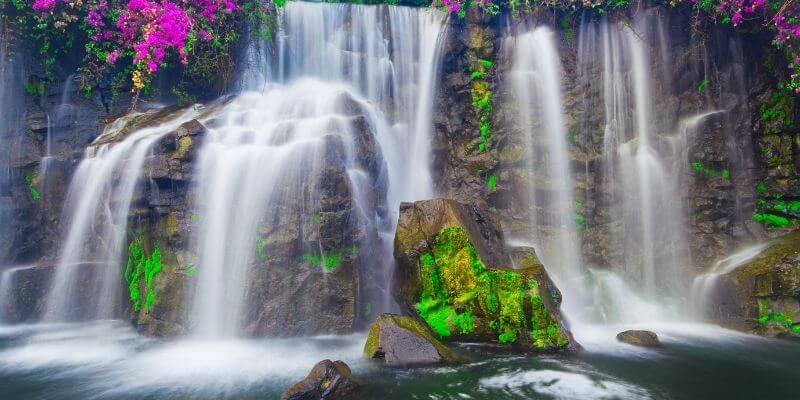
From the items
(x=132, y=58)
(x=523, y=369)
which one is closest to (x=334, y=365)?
(x=523, y=369)

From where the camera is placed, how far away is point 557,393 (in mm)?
5586

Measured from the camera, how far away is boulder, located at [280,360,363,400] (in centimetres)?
521

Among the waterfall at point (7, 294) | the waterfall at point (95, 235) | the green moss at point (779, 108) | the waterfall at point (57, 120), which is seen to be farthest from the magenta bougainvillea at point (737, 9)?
the waterfall at point (7, 294)

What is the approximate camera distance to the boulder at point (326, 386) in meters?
5.21

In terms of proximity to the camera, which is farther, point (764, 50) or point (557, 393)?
point (764, 50)

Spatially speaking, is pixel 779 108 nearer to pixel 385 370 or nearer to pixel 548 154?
pixel 548 154

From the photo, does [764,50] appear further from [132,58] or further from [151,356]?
[132,58]

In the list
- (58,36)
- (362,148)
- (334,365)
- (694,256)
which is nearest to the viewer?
(334,365)

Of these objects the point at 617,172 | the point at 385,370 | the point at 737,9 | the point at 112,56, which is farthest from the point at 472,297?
the point at 112,56

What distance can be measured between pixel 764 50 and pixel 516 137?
6.13 m

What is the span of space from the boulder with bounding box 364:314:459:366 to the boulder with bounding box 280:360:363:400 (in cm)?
104

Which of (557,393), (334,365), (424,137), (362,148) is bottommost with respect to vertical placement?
(557,393)

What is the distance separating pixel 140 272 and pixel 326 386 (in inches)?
219

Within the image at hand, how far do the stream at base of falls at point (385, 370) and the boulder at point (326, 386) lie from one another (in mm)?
237
